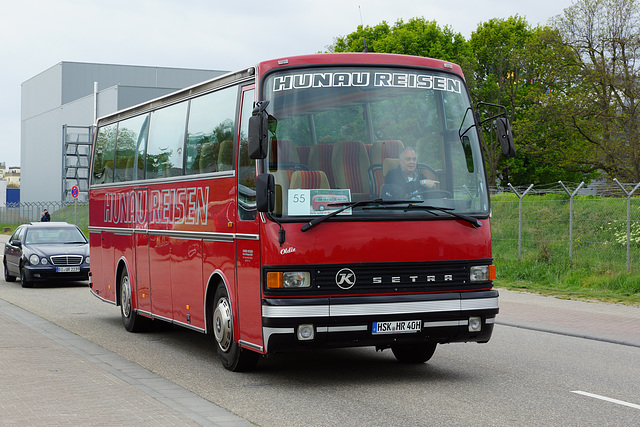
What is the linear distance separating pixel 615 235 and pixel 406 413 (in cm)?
1246

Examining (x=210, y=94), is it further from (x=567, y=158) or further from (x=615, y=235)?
(x=567, y=158)

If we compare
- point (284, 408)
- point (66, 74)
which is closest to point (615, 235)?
point (284, 408)

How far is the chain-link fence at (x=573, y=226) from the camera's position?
1823 cm

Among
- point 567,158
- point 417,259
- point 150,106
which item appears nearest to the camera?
point 417,259

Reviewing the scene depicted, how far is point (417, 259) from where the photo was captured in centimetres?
848

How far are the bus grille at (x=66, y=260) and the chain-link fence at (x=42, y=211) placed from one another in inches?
1352

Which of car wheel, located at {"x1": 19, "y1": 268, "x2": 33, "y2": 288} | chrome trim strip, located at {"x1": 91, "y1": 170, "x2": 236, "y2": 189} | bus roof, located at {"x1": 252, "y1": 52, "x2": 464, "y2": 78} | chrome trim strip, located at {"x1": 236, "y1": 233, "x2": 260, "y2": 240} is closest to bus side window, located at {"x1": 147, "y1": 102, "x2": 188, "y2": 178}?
chrome trim strip, located at {"x1": 91, "y1": 170, "x2": 236, "y2": 189}

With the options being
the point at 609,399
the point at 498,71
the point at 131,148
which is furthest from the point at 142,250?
the point at 498,71

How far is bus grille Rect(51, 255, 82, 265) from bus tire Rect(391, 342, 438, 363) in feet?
41.7

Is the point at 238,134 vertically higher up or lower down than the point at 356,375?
higher up

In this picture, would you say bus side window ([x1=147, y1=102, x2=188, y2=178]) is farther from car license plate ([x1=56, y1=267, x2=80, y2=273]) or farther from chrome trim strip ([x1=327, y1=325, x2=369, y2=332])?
car license plate ([x1=56, y1=267, x2=80, y2=273])

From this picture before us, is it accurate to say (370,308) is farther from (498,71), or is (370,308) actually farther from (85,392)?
(498,71)

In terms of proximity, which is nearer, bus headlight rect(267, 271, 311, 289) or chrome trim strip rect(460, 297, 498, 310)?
bus headlight rect(267, 271, 311, 289)

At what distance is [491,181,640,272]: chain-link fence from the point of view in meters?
18.2
